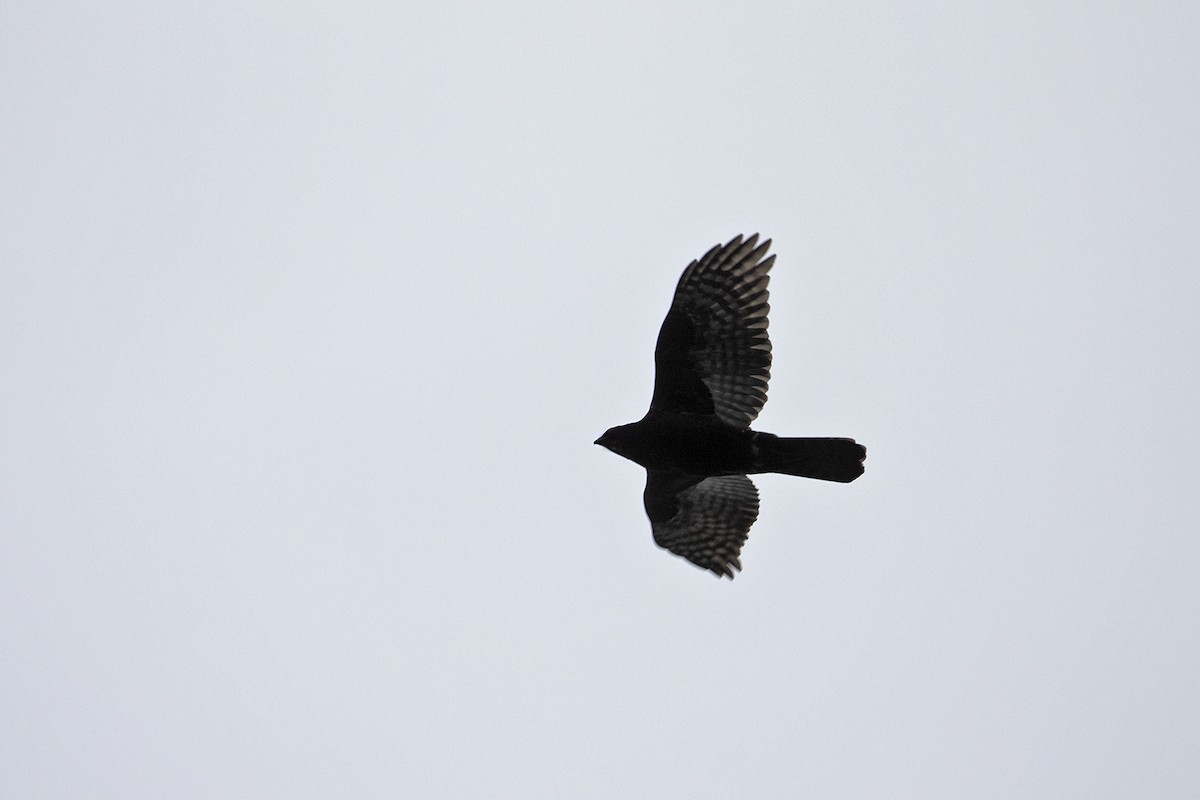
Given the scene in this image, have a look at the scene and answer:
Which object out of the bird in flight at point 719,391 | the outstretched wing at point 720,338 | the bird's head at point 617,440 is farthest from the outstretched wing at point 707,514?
the outstretched wing at point 720,338

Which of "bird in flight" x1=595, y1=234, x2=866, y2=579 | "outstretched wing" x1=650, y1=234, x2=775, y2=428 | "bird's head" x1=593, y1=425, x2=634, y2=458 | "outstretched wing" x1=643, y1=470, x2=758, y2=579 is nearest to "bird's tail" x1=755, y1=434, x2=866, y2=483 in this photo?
"bird in flight" x1=595, y1=234, x2=866, y2=579

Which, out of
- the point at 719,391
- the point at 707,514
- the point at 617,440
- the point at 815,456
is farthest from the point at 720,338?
the point at 707,514

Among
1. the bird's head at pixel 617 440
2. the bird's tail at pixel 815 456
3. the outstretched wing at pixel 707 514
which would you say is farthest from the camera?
the outstretched wing at pixel 707 514

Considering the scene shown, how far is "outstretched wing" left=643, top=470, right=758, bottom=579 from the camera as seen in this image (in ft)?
36.8

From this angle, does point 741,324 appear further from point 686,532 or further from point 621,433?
point 686,532

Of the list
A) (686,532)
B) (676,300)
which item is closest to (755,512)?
(686,532)

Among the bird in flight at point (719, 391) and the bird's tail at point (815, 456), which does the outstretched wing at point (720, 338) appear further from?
the bird's tail at point (815, 456)

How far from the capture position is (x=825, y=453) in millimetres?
9859

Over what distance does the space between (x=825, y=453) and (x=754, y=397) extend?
0.80 m

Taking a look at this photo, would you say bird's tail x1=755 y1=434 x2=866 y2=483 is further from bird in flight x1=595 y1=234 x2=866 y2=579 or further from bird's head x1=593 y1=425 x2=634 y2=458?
bird's head x1=593 y1=425 x2=634 y2=458

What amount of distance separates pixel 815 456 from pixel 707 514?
5.70 feet

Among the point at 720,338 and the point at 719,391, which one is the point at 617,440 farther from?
the point at 720,338

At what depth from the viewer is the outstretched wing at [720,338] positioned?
9906 mm

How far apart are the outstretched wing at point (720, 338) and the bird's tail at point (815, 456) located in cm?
36
